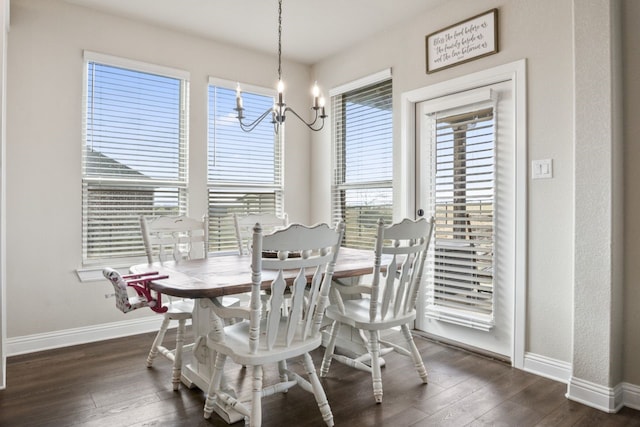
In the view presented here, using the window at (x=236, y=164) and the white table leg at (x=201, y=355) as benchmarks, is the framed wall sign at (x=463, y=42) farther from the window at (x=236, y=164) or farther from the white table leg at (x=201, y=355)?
the white table leg at (x=201, y=355)

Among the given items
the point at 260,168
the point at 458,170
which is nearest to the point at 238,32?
the point at 260,168

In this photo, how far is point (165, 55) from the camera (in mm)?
3596

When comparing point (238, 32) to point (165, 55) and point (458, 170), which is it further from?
point (458, 170)

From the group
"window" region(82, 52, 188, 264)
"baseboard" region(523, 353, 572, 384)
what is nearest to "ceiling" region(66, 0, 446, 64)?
"window" region(82, 52, 188, 264)

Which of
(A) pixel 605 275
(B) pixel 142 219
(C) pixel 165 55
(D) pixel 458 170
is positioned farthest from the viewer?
(C) pixel 165 55

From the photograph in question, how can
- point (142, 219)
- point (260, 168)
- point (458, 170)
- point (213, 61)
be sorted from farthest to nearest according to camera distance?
point (260, 168)
point (213, 61)
point (458, 170)
point (142, 219)

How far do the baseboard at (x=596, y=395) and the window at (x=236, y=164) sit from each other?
9.51 ft

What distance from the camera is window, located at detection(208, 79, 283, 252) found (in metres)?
3.90

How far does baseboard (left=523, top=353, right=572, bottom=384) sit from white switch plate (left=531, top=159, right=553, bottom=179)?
1127 millimetres

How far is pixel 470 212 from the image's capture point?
3.02 m

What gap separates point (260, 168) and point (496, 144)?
228 cm

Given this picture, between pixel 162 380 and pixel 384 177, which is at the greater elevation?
pixel 384 177

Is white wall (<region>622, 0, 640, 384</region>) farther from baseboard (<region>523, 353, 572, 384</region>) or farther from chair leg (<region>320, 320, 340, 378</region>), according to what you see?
chair leg (<region>320, 320, 340, 378</region>)

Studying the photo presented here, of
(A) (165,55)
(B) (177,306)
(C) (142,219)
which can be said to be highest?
(A) (165,55)
